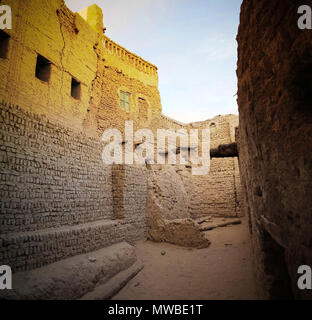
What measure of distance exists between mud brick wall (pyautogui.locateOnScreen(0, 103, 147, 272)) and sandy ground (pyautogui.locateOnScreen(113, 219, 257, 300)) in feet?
5.02

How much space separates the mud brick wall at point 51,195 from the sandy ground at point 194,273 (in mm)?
1532

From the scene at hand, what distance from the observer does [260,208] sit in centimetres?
272

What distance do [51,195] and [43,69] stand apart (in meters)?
4.37

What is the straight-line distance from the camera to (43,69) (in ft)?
22.1

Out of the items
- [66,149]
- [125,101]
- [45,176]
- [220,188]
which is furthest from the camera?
[220,188]

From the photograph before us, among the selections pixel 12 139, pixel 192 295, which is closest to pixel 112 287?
pixel 192 295

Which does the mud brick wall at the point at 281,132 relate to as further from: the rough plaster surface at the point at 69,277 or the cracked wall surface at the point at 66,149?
the cracked wall surface at the point at 66,149

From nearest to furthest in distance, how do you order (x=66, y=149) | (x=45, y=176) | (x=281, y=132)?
(x=281, y=132) < (x=45, y=176) < (x=66, y=149)

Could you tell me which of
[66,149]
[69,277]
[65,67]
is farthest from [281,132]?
[65,67]

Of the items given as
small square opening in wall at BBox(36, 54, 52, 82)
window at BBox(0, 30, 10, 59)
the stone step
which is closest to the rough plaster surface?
the stone step

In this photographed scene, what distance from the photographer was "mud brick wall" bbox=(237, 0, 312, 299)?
1.52 meters

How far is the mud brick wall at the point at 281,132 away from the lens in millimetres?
1523

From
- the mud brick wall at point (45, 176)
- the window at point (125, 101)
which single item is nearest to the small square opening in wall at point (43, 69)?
the mud brick wall at point (45, 176)

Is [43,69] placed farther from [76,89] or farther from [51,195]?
[51,195]
